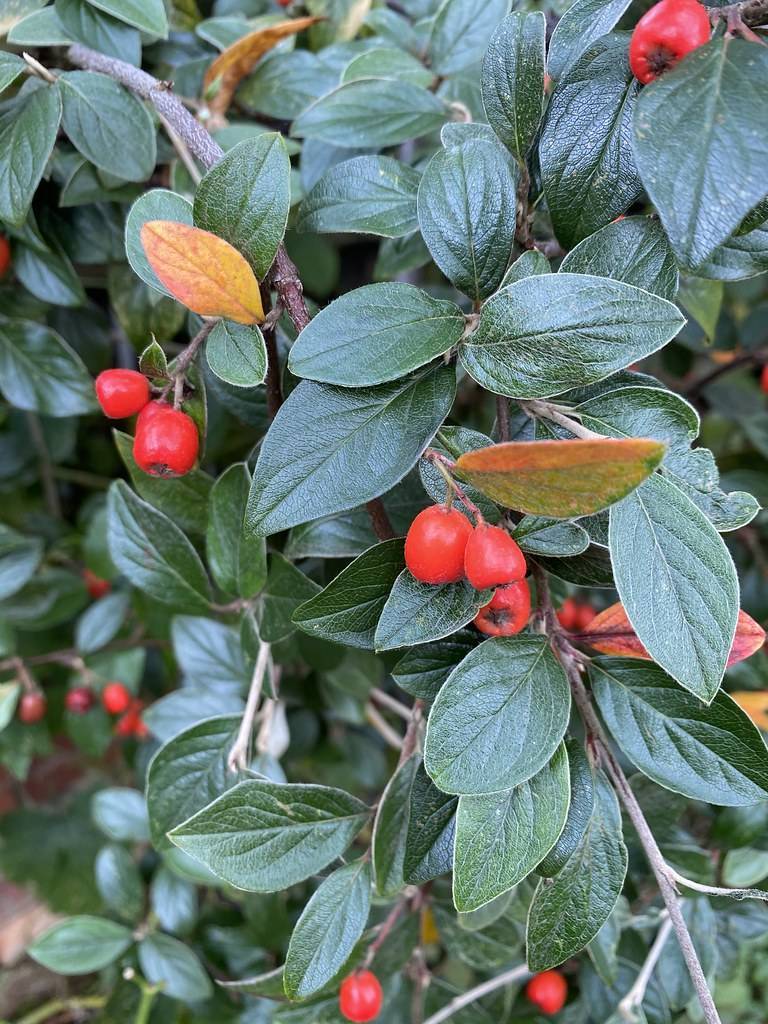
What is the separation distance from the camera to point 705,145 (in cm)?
40

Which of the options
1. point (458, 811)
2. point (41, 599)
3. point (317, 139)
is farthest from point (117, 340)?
point (458, 811)

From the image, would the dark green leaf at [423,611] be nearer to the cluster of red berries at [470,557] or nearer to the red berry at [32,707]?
the cluster of red berries at [470,557]

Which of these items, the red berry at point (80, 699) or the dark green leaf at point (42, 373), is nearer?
the dark green leaf at point (42, 373)

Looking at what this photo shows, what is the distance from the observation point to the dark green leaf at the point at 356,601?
501mm

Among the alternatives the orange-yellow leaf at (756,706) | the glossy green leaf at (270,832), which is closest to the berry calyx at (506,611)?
the glossy green leaf at (270,832)

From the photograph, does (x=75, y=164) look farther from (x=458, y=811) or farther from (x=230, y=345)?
(x=458, y=811)

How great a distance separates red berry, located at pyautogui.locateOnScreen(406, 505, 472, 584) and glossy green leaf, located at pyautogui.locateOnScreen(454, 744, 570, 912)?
15 centimetres

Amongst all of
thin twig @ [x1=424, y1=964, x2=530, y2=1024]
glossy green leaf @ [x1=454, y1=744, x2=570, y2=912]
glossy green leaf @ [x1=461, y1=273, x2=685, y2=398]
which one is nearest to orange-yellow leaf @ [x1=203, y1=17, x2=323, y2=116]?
glossy green leaf @ [x1=461, y1=273, x2=685, y2=398]

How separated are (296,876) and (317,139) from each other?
2.07ft

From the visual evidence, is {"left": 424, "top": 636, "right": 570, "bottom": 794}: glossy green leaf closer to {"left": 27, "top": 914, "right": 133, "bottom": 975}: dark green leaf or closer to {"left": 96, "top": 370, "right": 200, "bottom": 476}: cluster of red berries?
{"left": 96, "top": 370, "right": 200, "bottom": 476}: cluster of red berries

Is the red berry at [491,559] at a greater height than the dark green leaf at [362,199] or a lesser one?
lesser

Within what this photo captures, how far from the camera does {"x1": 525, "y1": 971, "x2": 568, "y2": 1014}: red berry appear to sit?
0.87 m

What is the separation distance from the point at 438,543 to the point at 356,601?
0.32ft

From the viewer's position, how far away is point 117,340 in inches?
45.7
